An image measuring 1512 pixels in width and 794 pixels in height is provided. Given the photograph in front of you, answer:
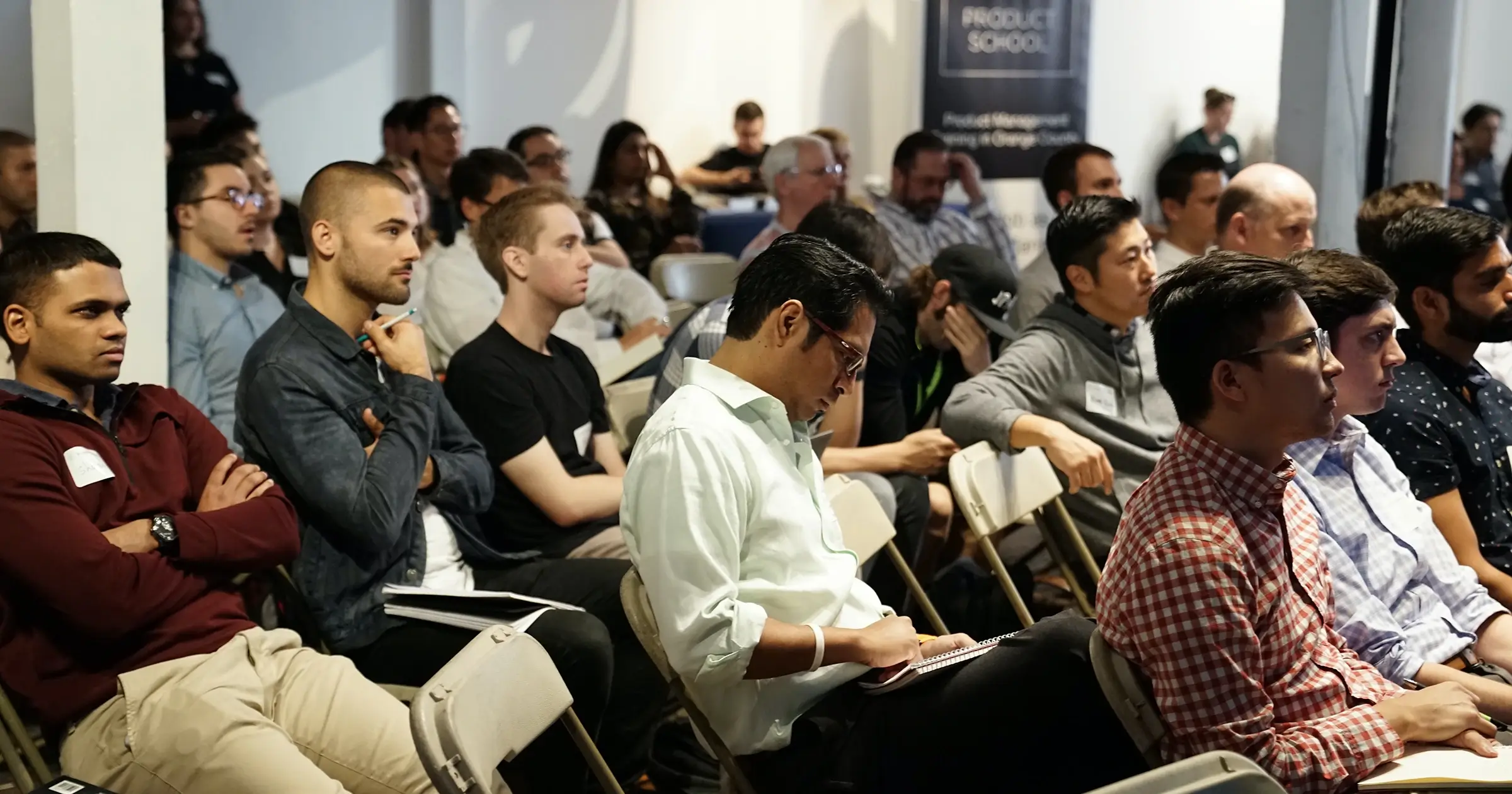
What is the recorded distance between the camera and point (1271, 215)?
4348 millimetres

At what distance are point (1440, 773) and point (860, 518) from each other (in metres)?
1.23

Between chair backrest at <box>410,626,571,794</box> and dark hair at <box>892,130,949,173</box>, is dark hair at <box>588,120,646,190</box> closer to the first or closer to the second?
dark hair at <box>892,130,949,173</box>

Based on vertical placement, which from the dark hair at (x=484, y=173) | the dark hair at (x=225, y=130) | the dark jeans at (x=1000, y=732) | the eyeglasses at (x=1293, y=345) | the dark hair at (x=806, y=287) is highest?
the dark hair at (x=225, y=130)

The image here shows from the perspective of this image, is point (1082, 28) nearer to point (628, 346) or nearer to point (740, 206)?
point (740, 206)

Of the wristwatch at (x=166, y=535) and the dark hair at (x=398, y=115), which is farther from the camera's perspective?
the dark hair at (x=398, y=115)

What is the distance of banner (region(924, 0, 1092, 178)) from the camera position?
315 inches

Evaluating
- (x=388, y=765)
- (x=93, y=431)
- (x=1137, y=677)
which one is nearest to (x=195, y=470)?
(x=93, y=431)

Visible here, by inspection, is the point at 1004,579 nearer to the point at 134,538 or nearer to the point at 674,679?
the point at 674,679

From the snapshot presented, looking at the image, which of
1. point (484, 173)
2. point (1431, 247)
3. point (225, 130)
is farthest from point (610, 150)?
point (1431, 247)

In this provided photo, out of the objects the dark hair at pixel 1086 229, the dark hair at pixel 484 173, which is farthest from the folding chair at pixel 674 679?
the dark hair at pixel 484 173

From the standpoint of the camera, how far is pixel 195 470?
2.61 metres

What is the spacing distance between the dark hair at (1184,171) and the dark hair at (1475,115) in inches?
136

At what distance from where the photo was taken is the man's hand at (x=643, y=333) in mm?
4543

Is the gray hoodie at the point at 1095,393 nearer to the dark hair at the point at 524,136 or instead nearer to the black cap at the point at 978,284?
the black cap at the point at 978,284
